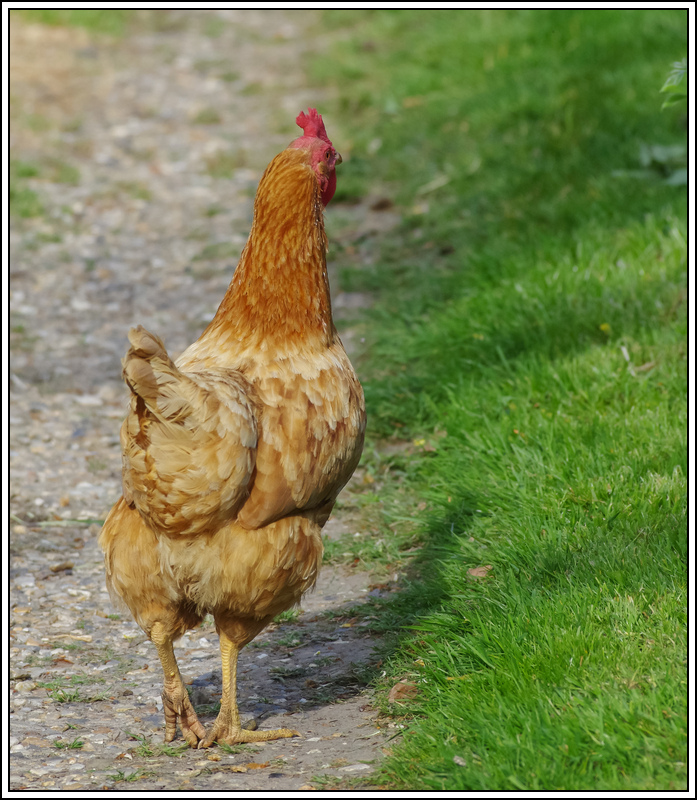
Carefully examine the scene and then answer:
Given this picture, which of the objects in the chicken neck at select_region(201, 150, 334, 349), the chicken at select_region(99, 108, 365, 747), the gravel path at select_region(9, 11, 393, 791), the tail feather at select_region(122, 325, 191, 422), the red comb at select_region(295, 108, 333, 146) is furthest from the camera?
the red comb at select_region(295, 108, 333, 146)

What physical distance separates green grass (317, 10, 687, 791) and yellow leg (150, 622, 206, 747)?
747mm

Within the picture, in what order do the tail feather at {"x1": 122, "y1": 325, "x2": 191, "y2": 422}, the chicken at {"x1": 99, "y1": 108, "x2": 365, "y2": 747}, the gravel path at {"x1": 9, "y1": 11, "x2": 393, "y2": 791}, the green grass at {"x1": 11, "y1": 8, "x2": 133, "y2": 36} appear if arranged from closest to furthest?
1. the tail feather at {"x1": 122, "y1": 325, "x2": 191, "y2": 422}
2. the chicken at {"x1": 99, "y1": 108, "x2": 365, "y2": 747}
3. the gravel path at {"x1": 9, "y1": 11, "x2": 393, "y2": 791}
4. the green grass at {"x1": 11, "y1": 8, "x2": 133, "y2": 36}

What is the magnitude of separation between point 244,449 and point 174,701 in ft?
3.39

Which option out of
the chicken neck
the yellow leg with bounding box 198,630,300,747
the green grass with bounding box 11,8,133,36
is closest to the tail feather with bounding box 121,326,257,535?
the chicken neck

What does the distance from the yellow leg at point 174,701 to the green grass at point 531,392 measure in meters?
0.75

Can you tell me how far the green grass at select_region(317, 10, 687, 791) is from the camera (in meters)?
2.95

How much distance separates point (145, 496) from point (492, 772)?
4.52ft

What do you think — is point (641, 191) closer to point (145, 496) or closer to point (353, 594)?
point (353, 594)

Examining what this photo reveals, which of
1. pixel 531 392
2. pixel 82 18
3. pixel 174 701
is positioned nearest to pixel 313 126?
pixel 531 392

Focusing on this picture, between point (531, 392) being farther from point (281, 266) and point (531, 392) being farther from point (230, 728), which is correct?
point (230, 728)

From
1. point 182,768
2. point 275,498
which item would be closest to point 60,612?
point 182,768

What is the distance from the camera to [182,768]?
10.4 feet

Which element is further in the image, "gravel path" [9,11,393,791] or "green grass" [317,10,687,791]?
"gravel path" [9,11,393,791]

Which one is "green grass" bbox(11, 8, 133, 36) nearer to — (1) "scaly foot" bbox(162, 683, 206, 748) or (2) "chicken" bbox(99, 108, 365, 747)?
(2) "chicken" bbox(99, 108, 365, 747)
